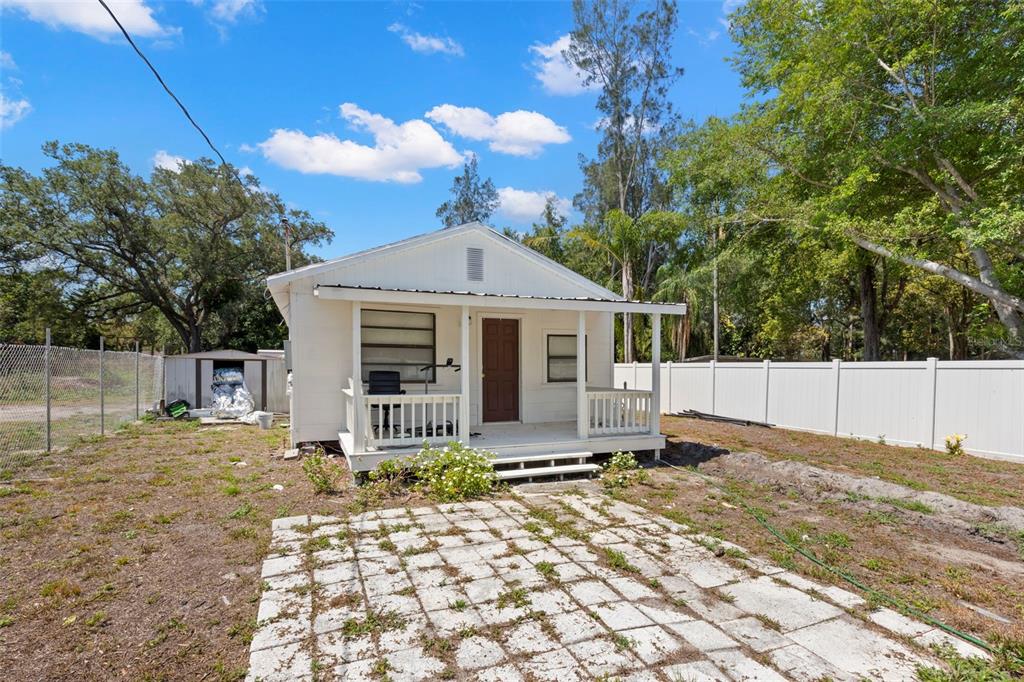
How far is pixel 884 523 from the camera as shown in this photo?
16.0ft

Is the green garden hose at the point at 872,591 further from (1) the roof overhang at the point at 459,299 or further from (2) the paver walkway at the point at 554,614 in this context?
(1) the roof overhang at the point at 459,299

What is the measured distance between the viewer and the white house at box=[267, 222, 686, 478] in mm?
6797

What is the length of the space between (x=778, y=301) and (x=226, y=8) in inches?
906

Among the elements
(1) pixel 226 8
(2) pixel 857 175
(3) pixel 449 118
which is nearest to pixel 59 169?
(3) pixel 449 118

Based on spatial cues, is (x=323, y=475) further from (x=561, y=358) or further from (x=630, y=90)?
(x=630, y=90)

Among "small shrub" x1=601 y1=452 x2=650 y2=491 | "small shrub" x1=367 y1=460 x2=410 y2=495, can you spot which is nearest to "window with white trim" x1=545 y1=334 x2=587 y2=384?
"small shrub" x1=601 y1=452 x2=650 y2=491

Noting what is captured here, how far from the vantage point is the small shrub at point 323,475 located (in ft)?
19.1

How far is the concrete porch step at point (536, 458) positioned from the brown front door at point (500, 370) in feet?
6.05

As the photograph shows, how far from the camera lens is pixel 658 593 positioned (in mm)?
3346

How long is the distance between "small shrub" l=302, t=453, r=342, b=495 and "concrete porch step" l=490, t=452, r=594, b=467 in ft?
6.65

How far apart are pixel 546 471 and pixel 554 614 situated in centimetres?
366

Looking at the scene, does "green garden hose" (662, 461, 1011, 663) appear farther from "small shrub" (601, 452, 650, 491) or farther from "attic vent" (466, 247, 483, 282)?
"attic vent" (466, 247, 483, 282)

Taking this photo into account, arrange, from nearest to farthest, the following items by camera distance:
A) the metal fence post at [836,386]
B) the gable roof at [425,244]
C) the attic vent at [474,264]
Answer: the gable roof at [425,244] < the attic vent at [474,264] < the metal fence post at [836,386]

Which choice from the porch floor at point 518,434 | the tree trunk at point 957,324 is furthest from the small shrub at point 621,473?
the tree trunk at point 957,324
